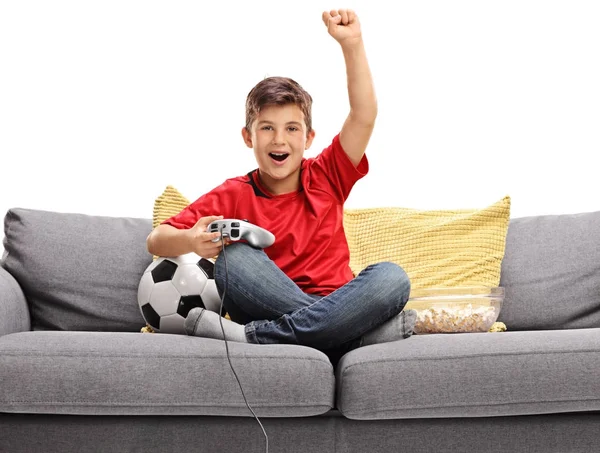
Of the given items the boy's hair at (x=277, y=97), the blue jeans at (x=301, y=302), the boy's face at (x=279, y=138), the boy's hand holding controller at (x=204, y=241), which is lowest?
the blue jeans at (x=301, y=302)

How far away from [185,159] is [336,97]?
620 mm

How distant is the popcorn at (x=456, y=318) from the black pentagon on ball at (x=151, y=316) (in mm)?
741

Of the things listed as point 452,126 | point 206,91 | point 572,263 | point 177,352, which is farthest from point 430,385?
point 206,91

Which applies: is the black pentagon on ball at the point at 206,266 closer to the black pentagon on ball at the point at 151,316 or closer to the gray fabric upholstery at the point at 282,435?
the black pentagon on ball at the point at 151,316

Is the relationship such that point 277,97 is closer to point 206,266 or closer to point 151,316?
point 206,266

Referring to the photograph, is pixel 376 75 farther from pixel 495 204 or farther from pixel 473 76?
pixel 495 204

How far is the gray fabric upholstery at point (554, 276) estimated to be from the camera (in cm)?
224

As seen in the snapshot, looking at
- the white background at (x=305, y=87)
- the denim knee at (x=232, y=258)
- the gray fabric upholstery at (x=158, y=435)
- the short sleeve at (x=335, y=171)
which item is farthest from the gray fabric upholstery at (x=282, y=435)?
the white background at (x=305, y=87)

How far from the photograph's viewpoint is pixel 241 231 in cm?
180

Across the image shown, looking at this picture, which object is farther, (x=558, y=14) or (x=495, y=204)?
(x=558, y=14)

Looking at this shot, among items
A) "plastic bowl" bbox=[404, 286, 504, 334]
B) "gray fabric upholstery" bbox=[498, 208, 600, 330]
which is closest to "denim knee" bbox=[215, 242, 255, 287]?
"plastic bowl" bbox=[404, 286, 504, 334]

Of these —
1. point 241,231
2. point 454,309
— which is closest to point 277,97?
point 241,231

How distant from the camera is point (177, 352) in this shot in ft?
5.41

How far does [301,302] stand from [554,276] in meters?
0.90
